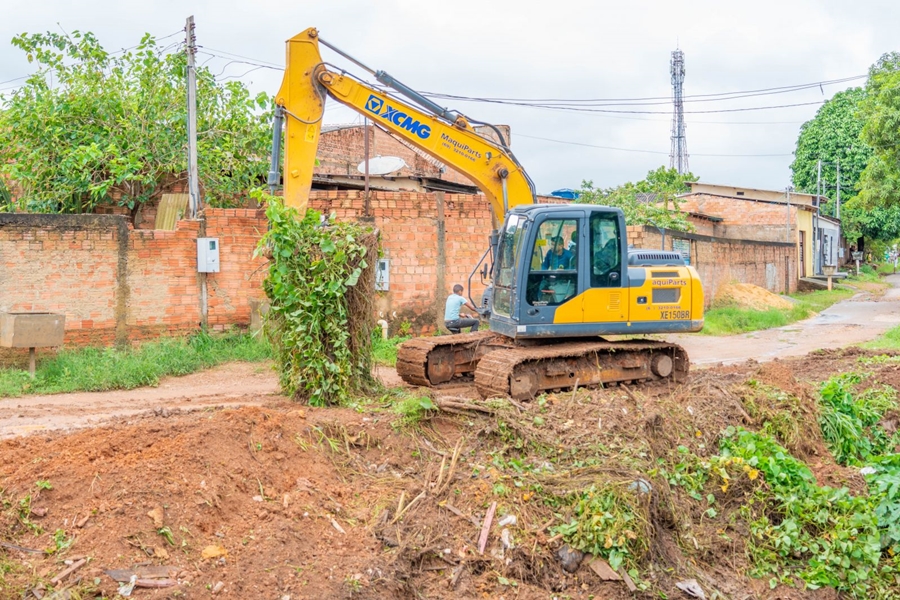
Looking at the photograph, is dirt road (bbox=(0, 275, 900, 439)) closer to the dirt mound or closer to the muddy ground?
the muddy ground

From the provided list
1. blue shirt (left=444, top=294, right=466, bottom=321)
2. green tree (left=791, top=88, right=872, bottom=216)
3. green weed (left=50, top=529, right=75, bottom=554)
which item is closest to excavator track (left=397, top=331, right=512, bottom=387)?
blue shirt (left=444, top=294, right=466, bottom=321)

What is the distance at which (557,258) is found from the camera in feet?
33.5

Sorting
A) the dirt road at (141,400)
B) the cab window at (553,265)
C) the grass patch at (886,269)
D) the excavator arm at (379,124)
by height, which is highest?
the excavator arm at (379,124)

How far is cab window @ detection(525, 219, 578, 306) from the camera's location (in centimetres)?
1010

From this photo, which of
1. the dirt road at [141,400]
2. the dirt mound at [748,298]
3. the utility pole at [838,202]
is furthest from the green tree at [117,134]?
the utility pole at [838,202]

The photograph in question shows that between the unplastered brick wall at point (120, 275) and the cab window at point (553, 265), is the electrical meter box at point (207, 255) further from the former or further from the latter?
the cab window at point (553, 265)

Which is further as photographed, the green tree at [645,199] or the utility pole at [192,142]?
the green tree at [645,199]

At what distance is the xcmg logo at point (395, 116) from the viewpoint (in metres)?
10.9

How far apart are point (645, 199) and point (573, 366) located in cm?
1877

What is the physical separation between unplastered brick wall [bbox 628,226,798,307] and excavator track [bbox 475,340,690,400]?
547cm

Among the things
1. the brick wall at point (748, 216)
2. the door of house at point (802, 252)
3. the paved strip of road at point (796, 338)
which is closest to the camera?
the paved strip of road at point (796, 338)

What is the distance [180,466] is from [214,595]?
1.39m

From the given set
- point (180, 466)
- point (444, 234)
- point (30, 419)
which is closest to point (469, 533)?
point (180, 466)

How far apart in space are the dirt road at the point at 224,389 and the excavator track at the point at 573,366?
875 millimetres
